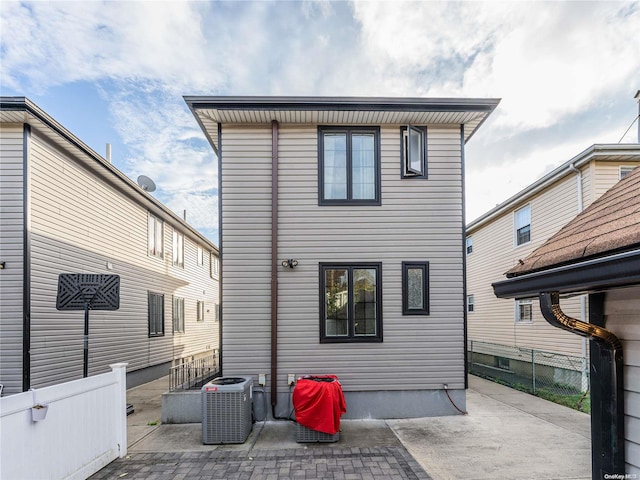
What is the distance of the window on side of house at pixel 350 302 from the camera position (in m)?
6.38

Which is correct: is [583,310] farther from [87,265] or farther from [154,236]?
[154,236]

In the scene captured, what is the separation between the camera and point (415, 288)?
21.4 ft

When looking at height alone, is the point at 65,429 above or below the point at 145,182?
below

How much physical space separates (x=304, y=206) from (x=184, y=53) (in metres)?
6.15

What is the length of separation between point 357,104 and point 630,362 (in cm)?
535

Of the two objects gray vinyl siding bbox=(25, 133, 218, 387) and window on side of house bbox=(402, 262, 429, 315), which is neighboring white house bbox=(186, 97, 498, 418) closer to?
window on side of house bbox=(402, 262, 429, 315)

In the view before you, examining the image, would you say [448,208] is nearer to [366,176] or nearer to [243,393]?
[366,176]

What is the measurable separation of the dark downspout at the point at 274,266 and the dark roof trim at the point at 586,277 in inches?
181

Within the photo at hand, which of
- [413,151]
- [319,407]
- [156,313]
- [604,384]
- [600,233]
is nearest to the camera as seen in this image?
[600,233]

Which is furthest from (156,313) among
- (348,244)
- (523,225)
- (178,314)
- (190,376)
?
Result: (523,225)

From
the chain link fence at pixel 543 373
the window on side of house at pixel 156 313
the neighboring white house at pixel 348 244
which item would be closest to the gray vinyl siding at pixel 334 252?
the neighboring white house at pixel 348 244

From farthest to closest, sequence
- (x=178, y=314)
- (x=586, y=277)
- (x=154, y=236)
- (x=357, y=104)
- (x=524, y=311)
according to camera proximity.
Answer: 1. (x=178, y=314)
2. (x=154, y=236)
3. (x=524, y=311)
4. (x=357, y=104)
5. (x=586, y=277)

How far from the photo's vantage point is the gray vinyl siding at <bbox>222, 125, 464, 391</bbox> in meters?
6.32

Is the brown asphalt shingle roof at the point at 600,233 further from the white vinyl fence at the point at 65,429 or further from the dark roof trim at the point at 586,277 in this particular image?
the white vinyl fence at the point at 65,429
